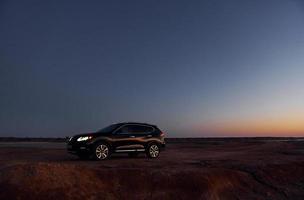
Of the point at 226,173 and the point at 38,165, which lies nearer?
the point at 38,165

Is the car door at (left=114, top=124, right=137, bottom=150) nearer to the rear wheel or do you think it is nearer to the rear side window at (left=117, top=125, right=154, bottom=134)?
the rear side window at (left=117, top=125, right=154, bottom=134)

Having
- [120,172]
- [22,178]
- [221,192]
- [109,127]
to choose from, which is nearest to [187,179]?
[221,192]

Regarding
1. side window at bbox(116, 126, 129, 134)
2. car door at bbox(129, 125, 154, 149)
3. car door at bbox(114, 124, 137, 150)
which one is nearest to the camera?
car door at bbox(114, 124, 137, 150)

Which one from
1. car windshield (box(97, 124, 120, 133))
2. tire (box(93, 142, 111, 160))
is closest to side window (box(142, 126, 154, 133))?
car windshield (box(97, 124, 120, 133))

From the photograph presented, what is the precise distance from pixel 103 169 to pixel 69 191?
6.27 ft

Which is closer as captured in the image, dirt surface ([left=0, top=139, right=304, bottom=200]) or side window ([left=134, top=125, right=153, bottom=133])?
dirt surface ([left=0, top=139, right=304, bottom=200])

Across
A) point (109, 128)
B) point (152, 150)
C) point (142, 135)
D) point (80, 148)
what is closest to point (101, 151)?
point (80, 148)

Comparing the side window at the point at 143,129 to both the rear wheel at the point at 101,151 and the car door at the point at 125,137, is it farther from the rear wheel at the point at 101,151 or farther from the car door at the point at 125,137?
the rear wheel at the point at 101,151

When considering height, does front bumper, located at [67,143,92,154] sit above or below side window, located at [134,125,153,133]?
below

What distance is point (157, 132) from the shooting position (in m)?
21.8

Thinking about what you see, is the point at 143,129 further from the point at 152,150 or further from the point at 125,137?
the point at 125,137

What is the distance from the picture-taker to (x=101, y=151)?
63.7 feet

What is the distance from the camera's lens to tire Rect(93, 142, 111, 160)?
19.2 m

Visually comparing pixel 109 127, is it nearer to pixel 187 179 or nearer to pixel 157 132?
pixel 157 132
